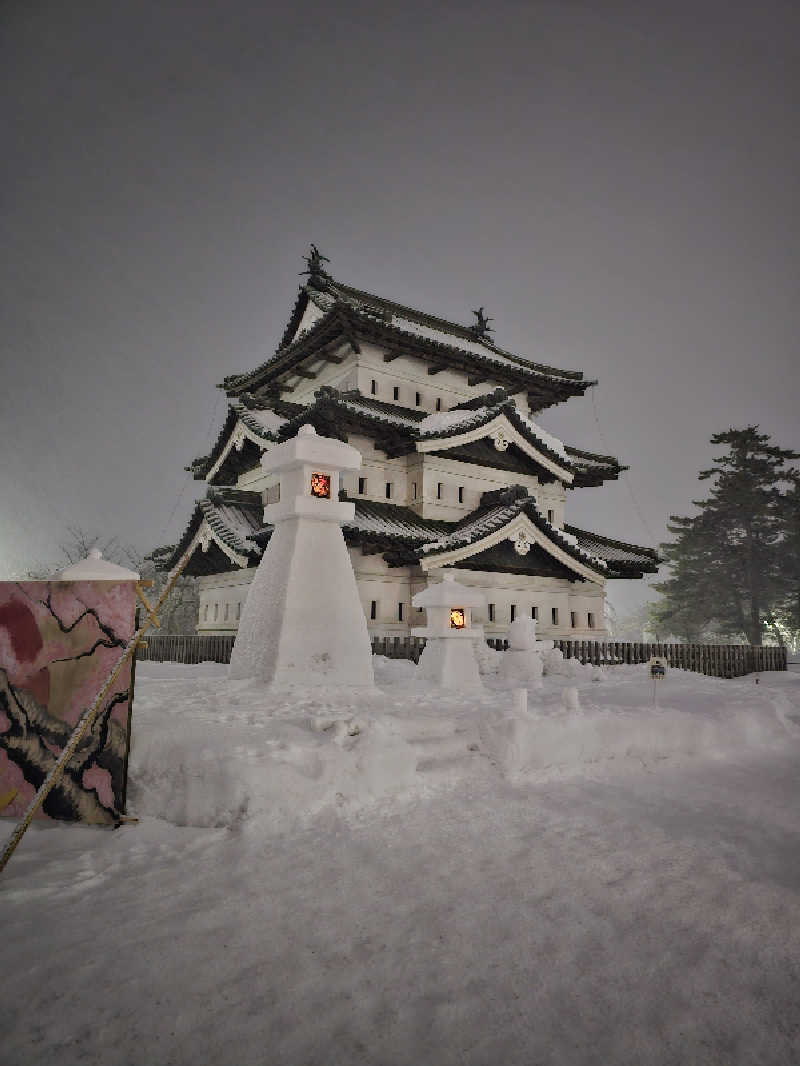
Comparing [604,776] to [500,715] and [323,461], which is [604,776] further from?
[323,461]

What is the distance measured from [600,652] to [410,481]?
28.5 feet

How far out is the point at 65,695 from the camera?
12.9 ft

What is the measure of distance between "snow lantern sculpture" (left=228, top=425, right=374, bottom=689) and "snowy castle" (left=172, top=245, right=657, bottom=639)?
7.45m

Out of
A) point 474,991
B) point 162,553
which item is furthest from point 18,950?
point 162,553

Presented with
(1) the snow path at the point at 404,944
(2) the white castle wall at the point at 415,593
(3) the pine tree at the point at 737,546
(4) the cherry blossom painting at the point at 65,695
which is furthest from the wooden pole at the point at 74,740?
(3) the pine tree at the point at 737,546

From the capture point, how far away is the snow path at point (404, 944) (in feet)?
6.73

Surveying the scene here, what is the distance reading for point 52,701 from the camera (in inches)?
155

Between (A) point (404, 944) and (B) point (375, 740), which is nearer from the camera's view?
(A) point (404, 944)

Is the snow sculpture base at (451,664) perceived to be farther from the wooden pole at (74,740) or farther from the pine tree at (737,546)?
the pine tree at (737,546)

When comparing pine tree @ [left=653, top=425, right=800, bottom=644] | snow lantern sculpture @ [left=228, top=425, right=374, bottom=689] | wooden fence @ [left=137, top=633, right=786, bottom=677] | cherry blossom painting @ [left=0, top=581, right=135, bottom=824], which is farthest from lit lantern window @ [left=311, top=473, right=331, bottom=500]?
pine tree @ [left=653, top=425, right=800, bottom=644]

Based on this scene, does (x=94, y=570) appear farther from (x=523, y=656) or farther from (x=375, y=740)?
(x=523, y=656)

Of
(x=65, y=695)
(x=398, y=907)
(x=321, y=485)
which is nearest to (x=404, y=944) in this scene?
(x=398, y=907)

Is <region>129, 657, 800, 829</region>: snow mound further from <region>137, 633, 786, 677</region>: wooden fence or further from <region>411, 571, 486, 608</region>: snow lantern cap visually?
<region>137, 633, 786, 677</region>: wooden fence

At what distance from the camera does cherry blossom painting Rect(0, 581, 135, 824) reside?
3.89m
